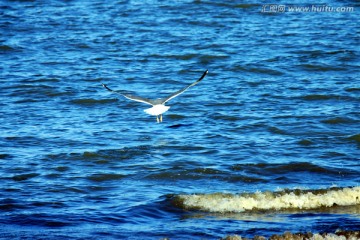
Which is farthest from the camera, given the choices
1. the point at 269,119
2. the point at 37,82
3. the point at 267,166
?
the point at 37,82

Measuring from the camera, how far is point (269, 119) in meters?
13.0

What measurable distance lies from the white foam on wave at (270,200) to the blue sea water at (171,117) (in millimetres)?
69

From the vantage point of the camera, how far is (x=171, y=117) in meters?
13.6

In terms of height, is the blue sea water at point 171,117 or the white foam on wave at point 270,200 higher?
the white foam on wave at point 270,200

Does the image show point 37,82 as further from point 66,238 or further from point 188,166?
point 66,238

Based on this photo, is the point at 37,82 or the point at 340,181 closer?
the point at 340,181

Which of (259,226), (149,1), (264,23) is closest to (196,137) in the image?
(259,226)

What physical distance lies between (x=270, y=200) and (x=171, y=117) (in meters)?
4.99

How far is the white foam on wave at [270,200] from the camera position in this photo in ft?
28.5

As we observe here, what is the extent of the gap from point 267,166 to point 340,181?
1077 mm

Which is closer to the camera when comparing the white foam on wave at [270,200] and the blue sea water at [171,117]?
the blue sea water at [171,117]

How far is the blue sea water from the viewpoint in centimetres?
841

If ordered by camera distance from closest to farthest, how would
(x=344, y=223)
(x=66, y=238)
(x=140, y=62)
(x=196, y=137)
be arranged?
(x=66, y=238)
(x=344, y=223)
(x=196, y=137)
(x=140, y=62)

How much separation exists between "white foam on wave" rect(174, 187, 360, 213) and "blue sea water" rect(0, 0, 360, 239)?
7 cm
